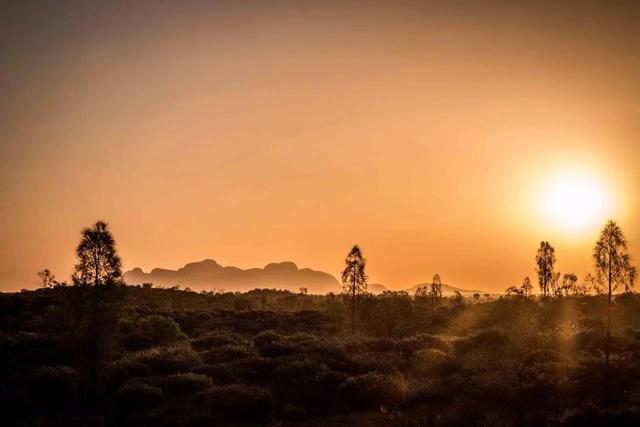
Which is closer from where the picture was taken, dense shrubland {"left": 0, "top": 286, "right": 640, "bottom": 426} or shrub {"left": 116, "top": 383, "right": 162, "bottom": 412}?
dense shrubland {"left": 0, "top": 286, "right": 640, "bottom": 426}

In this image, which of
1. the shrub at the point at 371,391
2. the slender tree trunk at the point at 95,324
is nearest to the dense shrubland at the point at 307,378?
the shrub at the point at 371,391

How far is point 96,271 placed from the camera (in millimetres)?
24375

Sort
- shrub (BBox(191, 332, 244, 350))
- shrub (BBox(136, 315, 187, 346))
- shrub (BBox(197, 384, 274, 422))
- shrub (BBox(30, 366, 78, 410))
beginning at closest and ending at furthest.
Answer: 1. shrub (BBox(197, 384, 274, 422))
2. shrub (BBox(30, 366, 78, 410))
3. shrub (BBox(191, 332, 244, 350))
4. shrub (BBox(136, 315, 187, 346))

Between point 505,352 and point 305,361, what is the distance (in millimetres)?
11390

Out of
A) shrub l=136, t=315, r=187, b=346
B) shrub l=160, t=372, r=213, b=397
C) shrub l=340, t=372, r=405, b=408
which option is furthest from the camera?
shrub l=136, t=315, r=187, b=346

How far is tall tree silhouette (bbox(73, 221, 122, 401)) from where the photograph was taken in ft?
79.1

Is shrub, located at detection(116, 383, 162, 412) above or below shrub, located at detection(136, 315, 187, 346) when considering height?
below

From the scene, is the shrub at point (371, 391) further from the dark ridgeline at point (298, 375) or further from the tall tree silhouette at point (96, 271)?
the tall tree silhouette at point (96, 271)

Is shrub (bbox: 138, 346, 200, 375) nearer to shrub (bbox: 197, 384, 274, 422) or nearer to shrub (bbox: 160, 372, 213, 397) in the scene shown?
shrub (bbox: 160, 372, 213, 397)

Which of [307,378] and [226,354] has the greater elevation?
[226,354]

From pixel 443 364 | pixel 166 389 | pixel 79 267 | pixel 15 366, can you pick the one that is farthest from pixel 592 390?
pixel 15 366

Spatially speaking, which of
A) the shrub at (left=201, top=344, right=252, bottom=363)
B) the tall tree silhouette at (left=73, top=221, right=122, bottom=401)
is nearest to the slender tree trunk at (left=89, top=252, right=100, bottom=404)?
the tall tree silhouette at (left=73, top=221, right=122, bottom=401)

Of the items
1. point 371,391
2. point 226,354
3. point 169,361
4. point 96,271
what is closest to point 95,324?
point 96,271

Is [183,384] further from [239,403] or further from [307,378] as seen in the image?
[307,378]
